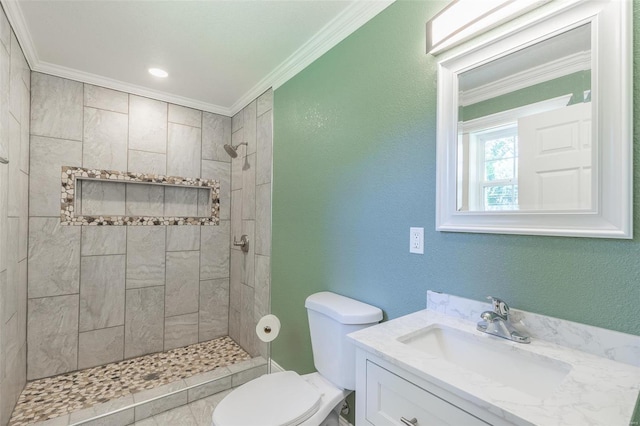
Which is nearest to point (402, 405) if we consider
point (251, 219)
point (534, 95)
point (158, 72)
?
point (534, 95)

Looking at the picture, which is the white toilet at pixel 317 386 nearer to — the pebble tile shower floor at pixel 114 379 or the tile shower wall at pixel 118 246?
the pebble tile shower floor at pixel 114 379

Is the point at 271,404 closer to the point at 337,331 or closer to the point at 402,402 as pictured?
the point at 337,331

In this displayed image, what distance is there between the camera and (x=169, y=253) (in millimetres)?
2742

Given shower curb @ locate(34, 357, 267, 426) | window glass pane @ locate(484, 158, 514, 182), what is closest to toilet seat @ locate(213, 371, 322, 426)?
shower curb @ locate(34, 357, 267, 426)

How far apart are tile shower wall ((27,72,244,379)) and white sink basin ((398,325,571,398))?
7.85 feet

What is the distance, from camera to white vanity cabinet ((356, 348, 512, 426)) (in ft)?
2.29

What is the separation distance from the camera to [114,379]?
223cm

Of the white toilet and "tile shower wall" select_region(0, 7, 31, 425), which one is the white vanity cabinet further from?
"tile shower wall" select_region(0, 7, 31, 425)

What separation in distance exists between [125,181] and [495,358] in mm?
2811

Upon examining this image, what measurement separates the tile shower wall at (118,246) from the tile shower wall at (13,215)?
0.37 feet

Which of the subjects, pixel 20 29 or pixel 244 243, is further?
pixel 244 243

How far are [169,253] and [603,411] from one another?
292cm

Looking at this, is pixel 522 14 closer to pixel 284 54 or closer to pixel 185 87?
pixel 284 54

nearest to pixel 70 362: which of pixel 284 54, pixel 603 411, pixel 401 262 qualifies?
pixel 401 262
